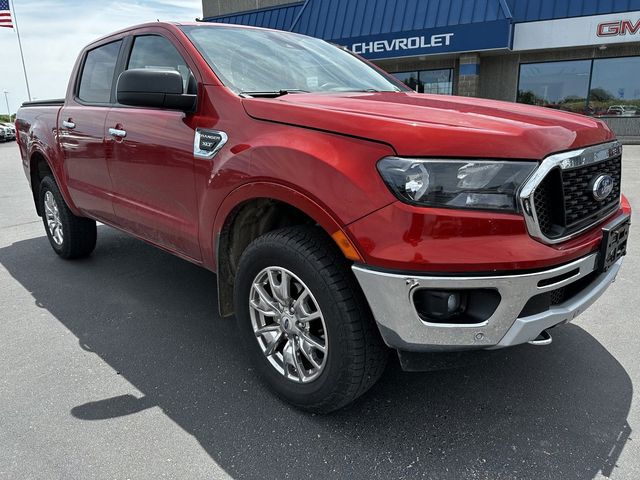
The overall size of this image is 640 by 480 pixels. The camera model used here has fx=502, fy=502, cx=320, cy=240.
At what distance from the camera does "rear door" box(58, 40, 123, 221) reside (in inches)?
142

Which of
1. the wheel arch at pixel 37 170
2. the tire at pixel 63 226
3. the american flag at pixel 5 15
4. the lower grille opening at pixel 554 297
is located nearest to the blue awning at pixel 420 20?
the american flag at pixel 5 15

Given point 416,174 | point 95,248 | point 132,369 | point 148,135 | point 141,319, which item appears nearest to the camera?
point 416,174

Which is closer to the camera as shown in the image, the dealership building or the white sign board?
the white sign board

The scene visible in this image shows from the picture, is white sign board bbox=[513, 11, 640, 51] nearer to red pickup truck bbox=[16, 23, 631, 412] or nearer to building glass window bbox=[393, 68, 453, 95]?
building glass window bbox=[393, 68, 453, 95]

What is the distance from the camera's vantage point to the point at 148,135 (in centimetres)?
298

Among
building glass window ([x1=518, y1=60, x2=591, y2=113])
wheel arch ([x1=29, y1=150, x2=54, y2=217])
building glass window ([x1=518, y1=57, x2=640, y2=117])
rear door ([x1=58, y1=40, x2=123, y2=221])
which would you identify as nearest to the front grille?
rear door ([x1=58, y1=40, x2=123, y2=221])

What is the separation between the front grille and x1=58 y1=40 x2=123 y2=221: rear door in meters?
2.85

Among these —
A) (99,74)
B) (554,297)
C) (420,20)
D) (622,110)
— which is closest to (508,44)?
(420,20)

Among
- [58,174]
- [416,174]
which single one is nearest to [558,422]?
[416,174]

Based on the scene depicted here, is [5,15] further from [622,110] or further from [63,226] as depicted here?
[622,110]

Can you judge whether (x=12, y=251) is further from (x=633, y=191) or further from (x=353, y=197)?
(x=633, y=191)

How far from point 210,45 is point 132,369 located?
1883 mm

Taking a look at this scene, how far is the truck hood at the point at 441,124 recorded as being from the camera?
70.2 inches

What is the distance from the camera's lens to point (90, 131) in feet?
12.0
